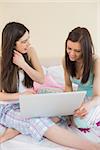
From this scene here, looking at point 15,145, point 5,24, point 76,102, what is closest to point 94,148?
point 76,102

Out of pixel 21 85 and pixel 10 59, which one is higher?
pixel 10 59

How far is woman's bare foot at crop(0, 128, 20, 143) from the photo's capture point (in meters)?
0.95

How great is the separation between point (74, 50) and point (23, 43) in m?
0.20

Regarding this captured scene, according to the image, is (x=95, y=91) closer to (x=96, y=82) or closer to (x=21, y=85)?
(x=96, y=82)

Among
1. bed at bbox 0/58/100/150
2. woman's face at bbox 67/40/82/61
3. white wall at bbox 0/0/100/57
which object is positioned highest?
white wall at bbox 0/0/100/57

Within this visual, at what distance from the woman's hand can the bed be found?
78mm

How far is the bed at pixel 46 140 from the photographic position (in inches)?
35.5

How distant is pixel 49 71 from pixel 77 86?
0.44 ft

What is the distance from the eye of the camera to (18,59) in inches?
40.1

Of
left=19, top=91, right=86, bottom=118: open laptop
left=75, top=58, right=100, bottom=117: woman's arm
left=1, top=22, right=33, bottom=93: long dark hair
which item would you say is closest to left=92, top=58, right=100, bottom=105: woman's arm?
left=75, top=58, right=100, bottom=117: woman's arm

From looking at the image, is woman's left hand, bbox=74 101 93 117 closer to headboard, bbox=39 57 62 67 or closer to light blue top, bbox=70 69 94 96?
light blue top, bbox=70 69 94 96

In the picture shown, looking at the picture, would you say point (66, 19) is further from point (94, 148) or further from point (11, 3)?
point (94, 148)

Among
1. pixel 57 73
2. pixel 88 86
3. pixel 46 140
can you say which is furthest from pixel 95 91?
pixel 46 140

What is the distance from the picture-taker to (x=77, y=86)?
111 centimetres
